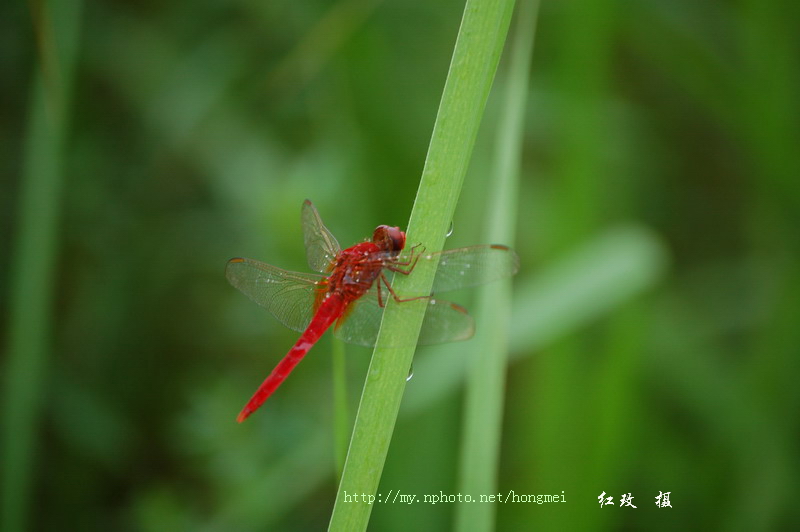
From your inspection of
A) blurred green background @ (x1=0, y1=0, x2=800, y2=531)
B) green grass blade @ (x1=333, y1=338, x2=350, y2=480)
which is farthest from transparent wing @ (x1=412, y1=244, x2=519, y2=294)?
blurred green background @ (x1=0, y1=0, x2=800, y2=531)

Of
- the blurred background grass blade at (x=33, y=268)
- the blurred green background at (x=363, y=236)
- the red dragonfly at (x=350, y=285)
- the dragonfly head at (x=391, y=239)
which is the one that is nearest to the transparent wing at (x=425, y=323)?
the red dragonfly at (x=350, y=285)

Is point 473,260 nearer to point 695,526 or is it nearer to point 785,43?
point 695,526

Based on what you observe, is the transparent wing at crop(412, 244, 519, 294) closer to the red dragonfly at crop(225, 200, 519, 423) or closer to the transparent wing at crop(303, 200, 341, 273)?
the red dragonfly at crop(225, 200, 519, 423)

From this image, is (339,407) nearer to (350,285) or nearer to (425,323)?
(425,323)

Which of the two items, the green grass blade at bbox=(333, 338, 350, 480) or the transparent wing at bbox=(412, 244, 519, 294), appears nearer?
the green grass blade at bbox=(333, 338, 350, 480)

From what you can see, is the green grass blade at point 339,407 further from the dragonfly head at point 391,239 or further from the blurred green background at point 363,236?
the blurred green background at point 363,236

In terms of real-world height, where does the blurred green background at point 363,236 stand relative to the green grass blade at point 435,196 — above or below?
above

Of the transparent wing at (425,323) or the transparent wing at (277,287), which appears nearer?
the transparent wing at (425,323)
